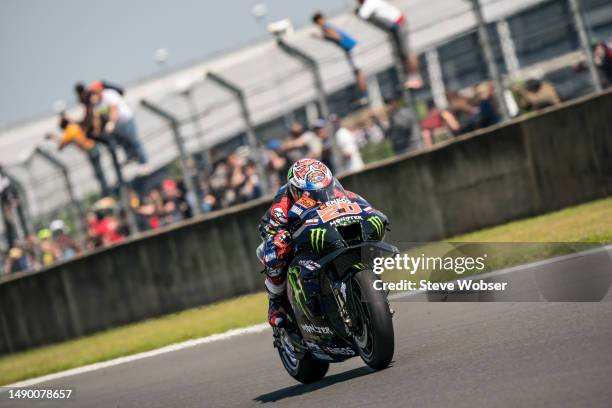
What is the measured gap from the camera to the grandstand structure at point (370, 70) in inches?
582

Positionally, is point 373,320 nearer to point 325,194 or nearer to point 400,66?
point 325,194

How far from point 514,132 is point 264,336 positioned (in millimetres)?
5215

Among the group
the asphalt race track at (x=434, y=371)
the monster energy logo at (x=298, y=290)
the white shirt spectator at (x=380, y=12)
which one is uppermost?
the white shirt spectator at (x=380, y=12)

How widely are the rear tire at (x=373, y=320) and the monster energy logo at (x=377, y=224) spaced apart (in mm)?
455

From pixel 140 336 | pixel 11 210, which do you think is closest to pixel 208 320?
pixel 140 336

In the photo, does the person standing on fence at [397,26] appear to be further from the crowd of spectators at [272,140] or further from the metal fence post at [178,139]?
the metal fence post at [178,139]

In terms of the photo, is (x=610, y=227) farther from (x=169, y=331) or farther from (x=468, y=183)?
(x=169, y=331)

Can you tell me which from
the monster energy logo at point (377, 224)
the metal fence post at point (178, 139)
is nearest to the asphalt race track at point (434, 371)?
the monster energy logo at point (377, 224)

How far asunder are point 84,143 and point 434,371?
10398 millimetres

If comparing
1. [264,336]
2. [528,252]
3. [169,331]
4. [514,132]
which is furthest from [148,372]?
[514,132]

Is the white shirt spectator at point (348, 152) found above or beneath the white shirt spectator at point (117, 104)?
beneath

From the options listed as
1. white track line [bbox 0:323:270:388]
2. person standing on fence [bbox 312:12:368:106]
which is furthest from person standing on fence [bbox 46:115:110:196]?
person standing on fence [bbox 312:12:368:106]

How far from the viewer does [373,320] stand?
705cm

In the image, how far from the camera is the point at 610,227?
12.0 metres
